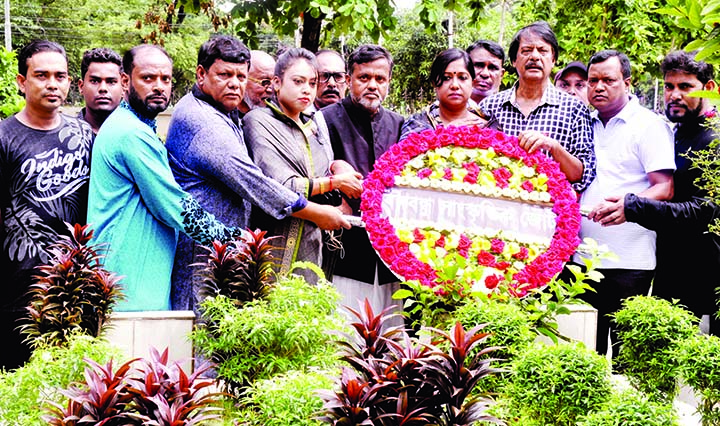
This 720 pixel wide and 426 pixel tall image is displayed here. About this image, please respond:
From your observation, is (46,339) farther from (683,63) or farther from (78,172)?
(683,63)

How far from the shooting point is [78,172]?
3.99 m

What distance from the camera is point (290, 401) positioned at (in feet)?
7.88

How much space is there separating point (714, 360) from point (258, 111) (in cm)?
244

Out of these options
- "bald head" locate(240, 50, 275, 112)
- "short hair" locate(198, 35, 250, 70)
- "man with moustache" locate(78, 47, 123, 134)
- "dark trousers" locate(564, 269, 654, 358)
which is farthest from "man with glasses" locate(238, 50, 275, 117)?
"dark trousers" locate(564, 269, 654, 358)

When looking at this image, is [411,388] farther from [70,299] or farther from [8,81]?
[8,81]

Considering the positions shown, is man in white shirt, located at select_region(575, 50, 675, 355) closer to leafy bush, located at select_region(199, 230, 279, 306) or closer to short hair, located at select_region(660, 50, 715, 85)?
short hair, located at select_region(660, 50, 715, 85)

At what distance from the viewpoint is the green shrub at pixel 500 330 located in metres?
2.97

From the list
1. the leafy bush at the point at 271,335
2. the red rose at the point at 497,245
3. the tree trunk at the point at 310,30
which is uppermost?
the tree trunk at the point at 310,30

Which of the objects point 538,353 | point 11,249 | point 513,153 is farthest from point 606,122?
point 11,249

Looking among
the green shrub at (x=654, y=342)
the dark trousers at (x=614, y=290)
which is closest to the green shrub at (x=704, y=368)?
the green shrub at (x=654, y=342)

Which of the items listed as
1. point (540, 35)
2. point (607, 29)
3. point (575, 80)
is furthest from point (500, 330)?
point (607, 29)

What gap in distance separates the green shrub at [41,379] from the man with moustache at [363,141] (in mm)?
2005

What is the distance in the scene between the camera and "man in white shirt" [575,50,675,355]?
454cm

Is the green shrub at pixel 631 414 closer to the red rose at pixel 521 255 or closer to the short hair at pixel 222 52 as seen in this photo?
the red rose at pixel 521 255
